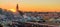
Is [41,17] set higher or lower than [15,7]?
lower

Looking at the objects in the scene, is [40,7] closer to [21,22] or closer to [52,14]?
[52,14]

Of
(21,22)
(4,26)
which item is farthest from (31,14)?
(4,26)

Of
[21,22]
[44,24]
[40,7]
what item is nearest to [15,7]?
[21,22]

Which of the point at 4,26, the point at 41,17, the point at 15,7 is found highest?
the point at 15,7

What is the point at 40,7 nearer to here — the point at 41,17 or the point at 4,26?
the point at 41,17

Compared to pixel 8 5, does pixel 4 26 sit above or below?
below

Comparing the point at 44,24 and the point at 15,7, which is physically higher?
the point at 15,7

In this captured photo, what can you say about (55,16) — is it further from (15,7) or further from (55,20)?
(15,7)

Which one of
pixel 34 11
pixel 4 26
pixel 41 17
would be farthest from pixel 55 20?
pixel 4 26
